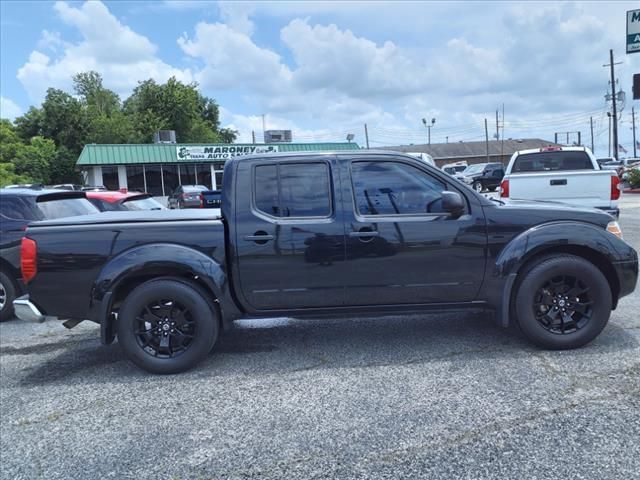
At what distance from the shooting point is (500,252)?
4.37 metres

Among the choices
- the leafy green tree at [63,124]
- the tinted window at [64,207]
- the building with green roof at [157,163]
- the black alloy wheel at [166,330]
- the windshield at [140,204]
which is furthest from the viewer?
the leafy green tree at [63,124]

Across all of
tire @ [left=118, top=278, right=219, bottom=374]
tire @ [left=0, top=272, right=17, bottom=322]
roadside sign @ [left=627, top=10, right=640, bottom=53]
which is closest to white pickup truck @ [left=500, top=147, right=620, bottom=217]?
roadside sign @ [left=627, top=10, right=640, bottom=53]

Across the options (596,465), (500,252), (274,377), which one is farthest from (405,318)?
(596,465)

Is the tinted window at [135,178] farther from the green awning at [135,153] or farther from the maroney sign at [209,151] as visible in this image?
the maroney sign at [209,151]

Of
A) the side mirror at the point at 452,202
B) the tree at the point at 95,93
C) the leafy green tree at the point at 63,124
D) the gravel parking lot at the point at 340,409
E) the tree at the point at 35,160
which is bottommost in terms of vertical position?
the gravel parking lot at the point at 340,409

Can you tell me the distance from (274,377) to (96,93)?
242ft

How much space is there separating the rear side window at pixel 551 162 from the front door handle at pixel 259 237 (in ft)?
26.7

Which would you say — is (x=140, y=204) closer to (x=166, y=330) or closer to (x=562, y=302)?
(x=166, y=330)

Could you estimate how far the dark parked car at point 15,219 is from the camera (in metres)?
6.28

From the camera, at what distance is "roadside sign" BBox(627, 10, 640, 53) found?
12742mm

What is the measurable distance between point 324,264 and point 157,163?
3132 cm

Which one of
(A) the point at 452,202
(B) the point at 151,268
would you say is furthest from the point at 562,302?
(B) the point at 151,268

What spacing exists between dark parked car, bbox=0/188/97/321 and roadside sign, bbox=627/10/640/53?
526 inches

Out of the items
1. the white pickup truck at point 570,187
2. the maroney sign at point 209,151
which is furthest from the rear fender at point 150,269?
the maroney sign at point 209,151
